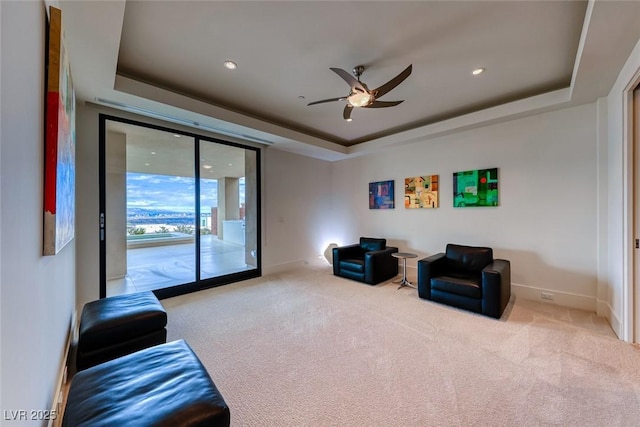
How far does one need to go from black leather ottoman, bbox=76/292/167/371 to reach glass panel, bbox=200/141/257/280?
2.11m

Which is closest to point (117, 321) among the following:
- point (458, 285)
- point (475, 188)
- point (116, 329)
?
point (116, 329)

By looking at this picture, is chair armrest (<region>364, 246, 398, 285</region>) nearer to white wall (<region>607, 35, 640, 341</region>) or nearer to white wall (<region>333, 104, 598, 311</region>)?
white wall (<region>333, 104, 598, 311</region>)

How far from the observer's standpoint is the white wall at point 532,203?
3.20m

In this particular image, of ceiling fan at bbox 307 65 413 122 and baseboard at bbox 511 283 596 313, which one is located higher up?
ceiling fan at bbox 307 65 413 122

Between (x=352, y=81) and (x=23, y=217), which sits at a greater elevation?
(x=352, y=81)

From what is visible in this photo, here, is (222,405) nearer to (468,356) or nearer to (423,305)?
(468,356)

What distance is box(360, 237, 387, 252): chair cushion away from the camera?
16.1 feet

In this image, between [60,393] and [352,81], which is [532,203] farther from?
[60,393]

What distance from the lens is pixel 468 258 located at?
370 cm

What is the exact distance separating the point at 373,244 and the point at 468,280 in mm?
1950

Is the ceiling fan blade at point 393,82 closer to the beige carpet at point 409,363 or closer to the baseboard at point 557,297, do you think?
the beige carpet at point 409,363

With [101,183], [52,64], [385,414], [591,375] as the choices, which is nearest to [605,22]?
[591,375]

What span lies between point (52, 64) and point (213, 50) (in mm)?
1405

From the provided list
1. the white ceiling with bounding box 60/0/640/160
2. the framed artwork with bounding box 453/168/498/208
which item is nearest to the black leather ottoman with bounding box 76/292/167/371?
the white ceiling with bounding box 60/0/640/160
